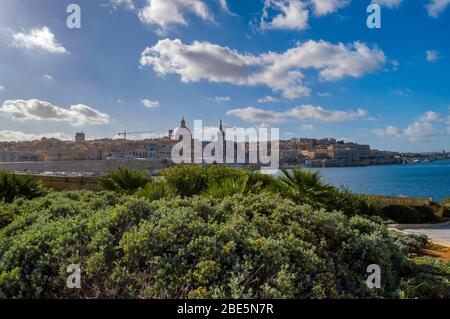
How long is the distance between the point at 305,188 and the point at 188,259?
489 centimetres

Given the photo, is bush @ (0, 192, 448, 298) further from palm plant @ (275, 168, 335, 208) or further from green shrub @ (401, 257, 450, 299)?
palm plant @ (275, 168, 335, 208)

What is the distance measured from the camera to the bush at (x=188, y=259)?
8.72 ft

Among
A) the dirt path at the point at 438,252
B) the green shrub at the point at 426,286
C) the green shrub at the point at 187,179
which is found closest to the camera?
the green shrub at the point at 426,286

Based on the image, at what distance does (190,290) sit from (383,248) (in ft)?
8.21

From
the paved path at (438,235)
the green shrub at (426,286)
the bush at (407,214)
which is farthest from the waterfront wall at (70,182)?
the bush at (407,214)

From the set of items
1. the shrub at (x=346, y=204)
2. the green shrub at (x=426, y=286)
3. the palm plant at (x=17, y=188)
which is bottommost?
the green shrub at (x=426, y=286)

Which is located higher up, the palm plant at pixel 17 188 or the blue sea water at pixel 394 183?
the palm plant at pixel 17 188

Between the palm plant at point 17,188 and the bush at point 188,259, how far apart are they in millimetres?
4528

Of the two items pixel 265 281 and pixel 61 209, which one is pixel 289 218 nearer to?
pixel 265 281

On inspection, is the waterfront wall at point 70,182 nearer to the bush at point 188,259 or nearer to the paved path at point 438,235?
the bush at point 188,259

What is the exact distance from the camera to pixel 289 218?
13.4ft

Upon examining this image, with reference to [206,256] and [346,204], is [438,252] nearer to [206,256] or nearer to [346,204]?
[346,204]
